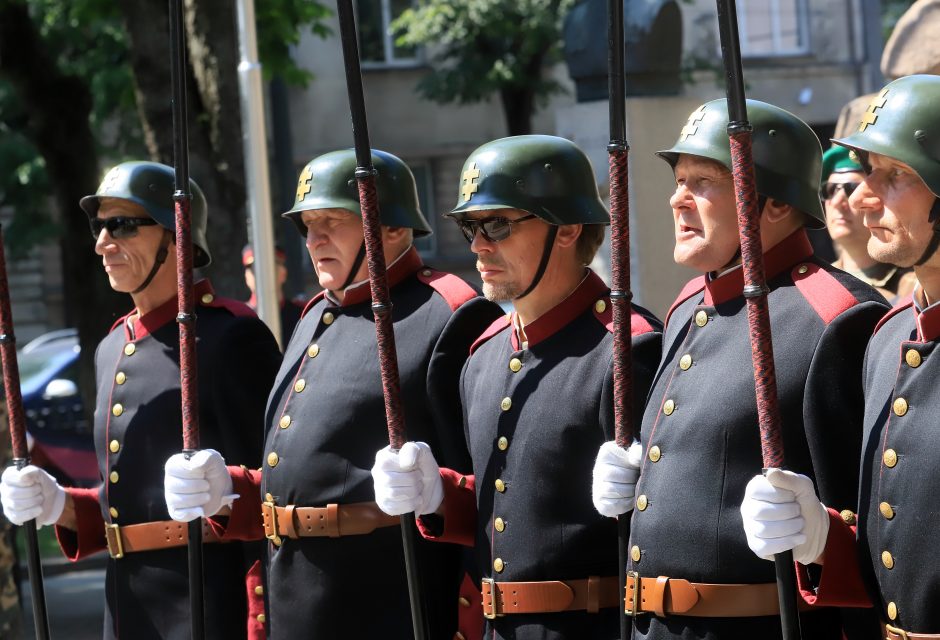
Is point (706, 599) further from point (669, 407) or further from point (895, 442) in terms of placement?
point (895, 442)

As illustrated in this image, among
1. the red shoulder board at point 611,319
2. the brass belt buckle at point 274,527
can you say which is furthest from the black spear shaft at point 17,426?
the red shoulder board at point 611,319

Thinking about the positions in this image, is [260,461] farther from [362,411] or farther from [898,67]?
[898,67]

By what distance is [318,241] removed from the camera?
15.9 feet

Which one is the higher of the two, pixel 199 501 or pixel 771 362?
pixel 771 362

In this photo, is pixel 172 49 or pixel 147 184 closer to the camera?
pixel 172 49

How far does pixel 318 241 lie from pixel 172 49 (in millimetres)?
765

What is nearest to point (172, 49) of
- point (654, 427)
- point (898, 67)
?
point (654, 427)

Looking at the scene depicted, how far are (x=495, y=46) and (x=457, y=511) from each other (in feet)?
61.6

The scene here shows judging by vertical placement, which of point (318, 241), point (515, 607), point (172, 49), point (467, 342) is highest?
point (172, 49)

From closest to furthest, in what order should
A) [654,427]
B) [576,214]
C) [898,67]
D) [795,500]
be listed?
1. [795,500]
2. [654,427]
3. [576,214]
4. [898,67]

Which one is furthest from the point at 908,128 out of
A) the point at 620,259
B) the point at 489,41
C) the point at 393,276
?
the point at 489,41

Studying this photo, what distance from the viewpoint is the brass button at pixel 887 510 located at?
3.12 meters

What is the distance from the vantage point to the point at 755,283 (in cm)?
315

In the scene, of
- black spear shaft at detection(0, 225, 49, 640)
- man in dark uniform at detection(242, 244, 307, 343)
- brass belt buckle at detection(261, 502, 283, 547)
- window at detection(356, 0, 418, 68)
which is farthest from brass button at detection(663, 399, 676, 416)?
window at detection(356, 0, 418, 68)
